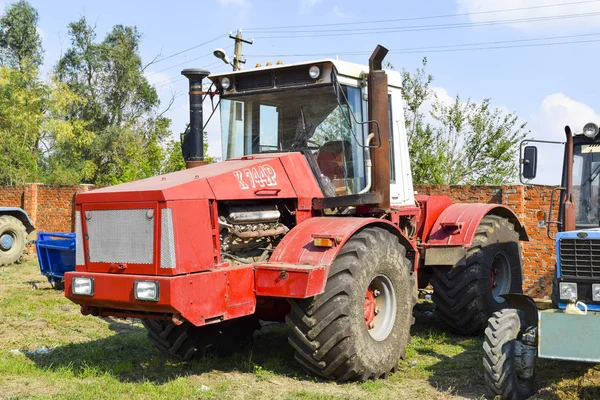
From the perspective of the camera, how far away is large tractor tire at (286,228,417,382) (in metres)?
5.45

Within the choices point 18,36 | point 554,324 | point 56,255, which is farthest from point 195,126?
point 18,36

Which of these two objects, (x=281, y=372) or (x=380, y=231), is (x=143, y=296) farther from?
(x=380, y=231)

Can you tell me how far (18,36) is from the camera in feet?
120

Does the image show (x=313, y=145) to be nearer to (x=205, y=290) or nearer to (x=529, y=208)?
(x=205, y=290)

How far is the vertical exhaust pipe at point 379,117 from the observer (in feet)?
20.5

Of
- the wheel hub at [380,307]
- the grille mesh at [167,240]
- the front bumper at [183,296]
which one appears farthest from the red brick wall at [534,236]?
the grille mesh at [167,240]

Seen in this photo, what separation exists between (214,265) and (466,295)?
3407mm

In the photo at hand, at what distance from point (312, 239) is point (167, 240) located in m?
1.24

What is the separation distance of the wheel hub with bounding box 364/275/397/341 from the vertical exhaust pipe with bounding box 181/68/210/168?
7.03 ft

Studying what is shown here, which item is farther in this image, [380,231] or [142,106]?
[142,106]

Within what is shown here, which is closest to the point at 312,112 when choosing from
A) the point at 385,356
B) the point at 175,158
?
the point at 385,356

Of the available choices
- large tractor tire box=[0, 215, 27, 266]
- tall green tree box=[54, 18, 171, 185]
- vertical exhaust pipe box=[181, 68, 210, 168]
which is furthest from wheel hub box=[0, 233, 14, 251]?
→ tall green tree box=[54, 18, 171, 185]

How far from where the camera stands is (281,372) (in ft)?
19.9

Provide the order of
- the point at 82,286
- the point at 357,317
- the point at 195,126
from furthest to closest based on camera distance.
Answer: the point at 195,126 → the point at 357,317 → the point at 82,286
